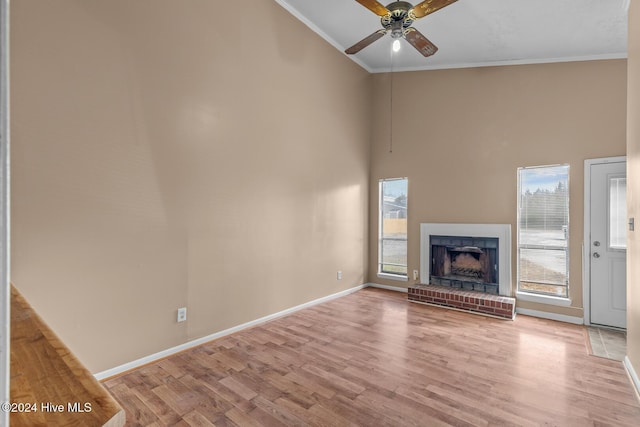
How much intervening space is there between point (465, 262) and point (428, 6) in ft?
11.5

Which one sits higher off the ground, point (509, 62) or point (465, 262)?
point (509, 62)

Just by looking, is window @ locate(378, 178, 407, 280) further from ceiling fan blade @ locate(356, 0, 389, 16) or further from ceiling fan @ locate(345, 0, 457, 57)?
ceiling fan blade @ locate(356, 0, 389, 16)

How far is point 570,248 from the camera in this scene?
4.07 meters

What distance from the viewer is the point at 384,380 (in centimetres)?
259

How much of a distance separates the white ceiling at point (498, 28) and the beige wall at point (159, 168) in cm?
46

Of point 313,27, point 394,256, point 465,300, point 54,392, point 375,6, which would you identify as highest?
point 313,27

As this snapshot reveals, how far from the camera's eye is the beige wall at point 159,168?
230cm

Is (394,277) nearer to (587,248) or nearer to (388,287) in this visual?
(388,287)

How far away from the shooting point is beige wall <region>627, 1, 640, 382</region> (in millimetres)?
2484

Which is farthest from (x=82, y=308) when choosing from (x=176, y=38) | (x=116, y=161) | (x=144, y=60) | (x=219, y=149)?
(x=176, y=38)

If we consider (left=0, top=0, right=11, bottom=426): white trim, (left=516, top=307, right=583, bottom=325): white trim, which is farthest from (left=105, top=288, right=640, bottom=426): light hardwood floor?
(left=0, top=0, right=11, bottom=426): white trim

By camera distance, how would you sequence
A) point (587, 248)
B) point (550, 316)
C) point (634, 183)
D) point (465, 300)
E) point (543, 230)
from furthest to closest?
point (465, 300)
point (543, 230)
point (550, 316)
point (587, 248)
point (634, 183)

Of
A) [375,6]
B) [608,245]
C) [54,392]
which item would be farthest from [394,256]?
[54,392]

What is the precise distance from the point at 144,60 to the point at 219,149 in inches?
39.3
